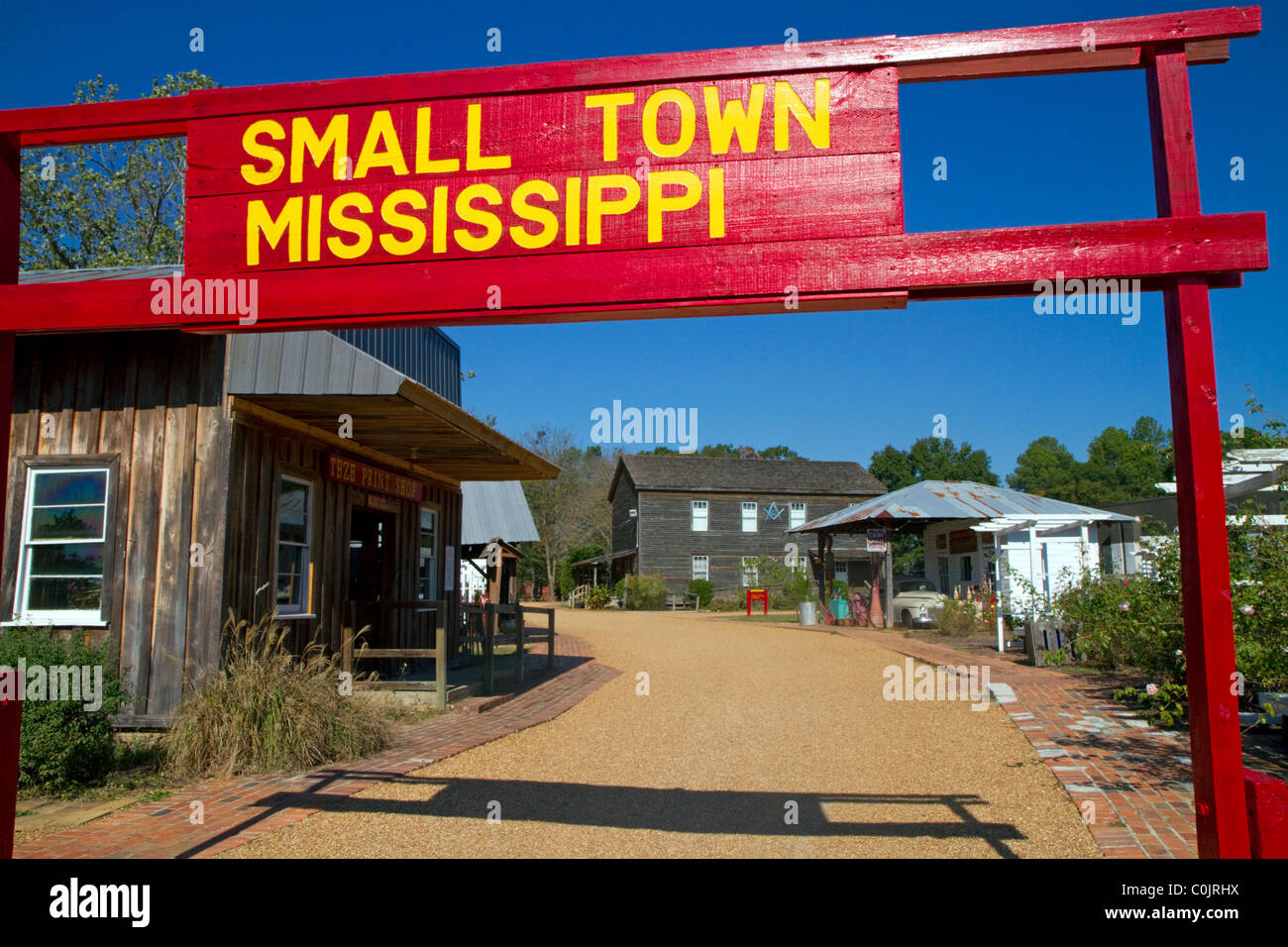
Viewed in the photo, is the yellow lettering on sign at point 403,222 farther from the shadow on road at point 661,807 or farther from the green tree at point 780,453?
the green tree at point 780,453

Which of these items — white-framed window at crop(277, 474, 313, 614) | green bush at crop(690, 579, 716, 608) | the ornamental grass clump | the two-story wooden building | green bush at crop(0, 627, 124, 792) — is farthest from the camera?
the two-story wooden building

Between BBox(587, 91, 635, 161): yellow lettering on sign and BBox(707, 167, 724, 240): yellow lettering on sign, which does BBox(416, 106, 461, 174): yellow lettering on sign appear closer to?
BBox(587, 91, 635, 161): yellow lettering on sign

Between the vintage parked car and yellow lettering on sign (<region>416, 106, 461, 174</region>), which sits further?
the vintage parked car

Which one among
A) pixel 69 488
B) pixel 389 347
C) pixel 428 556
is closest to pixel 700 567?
pixel 389 347

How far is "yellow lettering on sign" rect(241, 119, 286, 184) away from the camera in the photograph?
4.04 m

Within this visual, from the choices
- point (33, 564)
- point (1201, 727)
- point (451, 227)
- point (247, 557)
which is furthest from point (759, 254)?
point (33, 564)

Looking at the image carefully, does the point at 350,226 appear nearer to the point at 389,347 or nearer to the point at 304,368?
the point at 304,368

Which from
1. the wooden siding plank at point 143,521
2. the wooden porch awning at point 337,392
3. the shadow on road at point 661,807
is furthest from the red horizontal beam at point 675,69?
the wooden siding plank at point 143,521

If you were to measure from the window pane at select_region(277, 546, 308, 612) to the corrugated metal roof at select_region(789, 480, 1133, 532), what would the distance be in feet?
51.0

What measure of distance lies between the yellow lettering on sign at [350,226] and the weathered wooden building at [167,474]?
397 cm

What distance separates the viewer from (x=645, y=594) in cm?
4000

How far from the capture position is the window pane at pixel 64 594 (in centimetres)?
867

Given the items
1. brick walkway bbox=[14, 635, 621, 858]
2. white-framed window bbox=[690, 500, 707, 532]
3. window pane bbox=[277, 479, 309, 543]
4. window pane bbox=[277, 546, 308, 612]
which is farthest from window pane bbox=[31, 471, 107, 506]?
white-framed window bbox=[690, 500, 707, 532]

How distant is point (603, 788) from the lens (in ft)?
22.3
